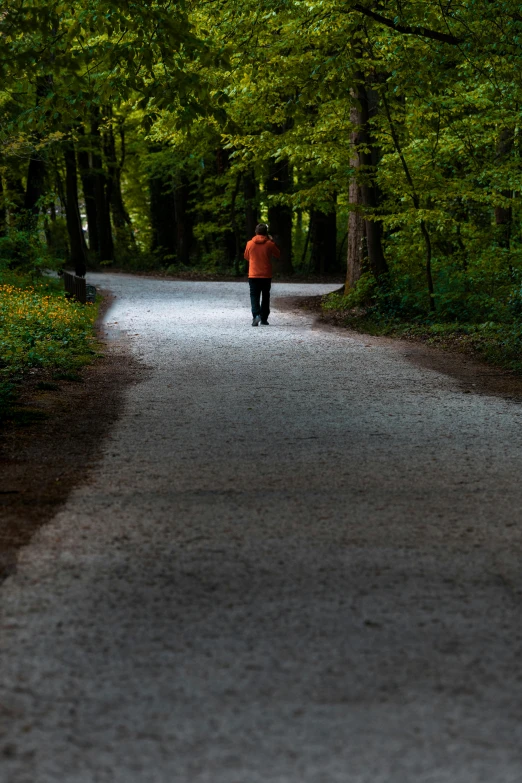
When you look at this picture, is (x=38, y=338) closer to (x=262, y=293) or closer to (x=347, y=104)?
(x=262, y=293)

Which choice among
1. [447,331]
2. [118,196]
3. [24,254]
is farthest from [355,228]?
[118,196]

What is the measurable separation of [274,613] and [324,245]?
32807 mm

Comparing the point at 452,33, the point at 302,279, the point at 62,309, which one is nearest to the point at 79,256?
the point at 302,279

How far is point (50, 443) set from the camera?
23.6 ft

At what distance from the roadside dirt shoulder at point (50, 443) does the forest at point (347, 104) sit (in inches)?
120

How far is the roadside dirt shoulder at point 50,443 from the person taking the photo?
5.10m

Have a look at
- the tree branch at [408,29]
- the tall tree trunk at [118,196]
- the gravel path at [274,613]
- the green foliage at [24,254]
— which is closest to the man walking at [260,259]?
the tree branch at [408,29]

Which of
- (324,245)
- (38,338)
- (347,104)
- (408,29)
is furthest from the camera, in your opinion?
(324,245)

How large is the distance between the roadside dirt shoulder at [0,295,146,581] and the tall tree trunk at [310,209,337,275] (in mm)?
24665

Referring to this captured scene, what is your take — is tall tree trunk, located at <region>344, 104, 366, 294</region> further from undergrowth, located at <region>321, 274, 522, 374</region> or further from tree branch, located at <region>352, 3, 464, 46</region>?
tree branch, located at <region>352, 3, 464, 46</region>

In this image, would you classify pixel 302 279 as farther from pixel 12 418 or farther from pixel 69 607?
pixel 69 607

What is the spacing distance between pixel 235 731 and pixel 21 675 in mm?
898

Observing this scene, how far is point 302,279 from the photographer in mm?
33594

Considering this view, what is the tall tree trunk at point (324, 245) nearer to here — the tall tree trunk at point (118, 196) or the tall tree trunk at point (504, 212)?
the tall tree trunk at point (118, 196)
